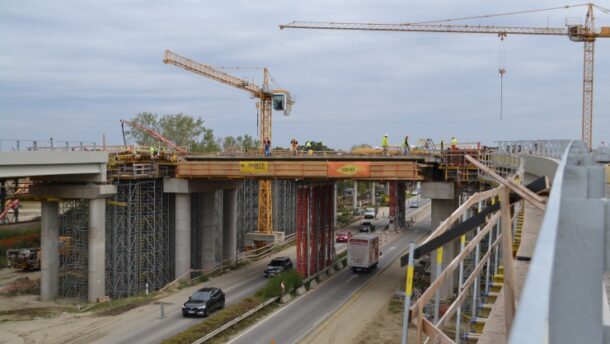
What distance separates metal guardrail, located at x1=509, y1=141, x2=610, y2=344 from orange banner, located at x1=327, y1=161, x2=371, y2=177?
34.2 m

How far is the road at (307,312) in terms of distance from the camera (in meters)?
27.4

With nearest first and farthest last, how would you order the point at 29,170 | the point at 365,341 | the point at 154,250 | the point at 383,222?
the point at 365,341
the point at 29,170
the point at 154,250
the point at 383,222

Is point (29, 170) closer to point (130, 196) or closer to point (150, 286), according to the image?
point (130, 196)

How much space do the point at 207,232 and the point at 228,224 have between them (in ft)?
16.9

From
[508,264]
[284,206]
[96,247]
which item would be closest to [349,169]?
[96,247]

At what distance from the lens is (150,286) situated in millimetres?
41938

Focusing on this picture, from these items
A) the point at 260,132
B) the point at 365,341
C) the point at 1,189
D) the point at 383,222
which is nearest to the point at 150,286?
the point at 1,189

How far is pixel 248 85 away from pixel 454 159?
43.0 metres

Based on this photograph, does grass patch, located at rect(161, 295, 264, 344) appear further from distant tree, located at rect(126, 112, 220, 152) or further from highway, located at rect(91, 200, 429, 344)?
distant tree, located at rect(126, 112, 220, 152)

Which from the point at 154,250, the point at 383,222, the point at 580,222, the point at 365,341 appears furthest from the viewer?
the point at 383,222

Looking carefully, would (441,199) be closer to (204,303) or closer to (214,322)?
(204,303)

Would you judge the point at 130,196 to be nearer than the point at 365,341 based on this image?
No

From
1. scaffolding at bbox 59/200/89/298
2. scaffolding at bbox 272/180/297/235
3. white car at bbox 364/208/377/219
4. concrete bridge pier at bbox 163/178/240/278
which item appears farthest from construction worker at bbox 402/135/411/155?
white car at bbox 364/208/377/219

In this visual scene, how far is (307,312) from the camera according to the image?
32.4m
